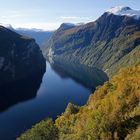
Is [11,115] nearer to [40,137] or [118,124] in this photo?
[40,137]

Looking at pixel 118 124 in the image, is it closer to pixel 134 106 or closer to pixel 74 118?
pixel 134 106

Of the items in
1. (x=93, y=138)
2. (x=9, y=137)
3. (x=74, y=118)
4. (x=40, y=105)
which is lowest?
(x=40, y=105)

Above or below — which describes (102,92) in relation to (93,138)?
below

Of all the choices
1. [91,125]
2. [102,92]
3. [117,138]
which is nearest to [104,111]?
[91,125]

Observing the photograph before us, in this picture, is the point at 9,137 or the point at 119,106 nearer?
the point at 119,106

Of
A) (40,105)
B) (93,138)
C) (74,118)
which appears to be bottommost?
(40,105)

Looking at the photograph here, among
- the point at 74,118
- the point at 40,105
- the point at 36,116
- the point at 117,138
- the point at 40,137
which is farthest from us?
the point at 40,105

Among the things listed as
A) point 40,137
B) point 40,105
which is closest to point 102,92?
point 40,137

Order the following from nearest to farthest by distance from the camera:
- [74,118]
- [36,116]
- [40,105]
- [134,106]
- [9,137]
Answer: [134,106] → [74,118] → [9,137] → [36,116] → [40,105]

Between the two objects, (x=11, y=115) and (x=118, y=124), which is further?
(x=11, y=115)
